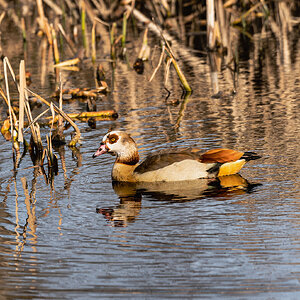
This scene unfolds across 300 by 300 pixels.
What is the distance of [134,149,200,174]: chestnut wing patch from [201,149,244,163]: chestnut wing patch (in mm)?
112

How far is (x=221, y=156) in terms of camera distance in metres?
9.23

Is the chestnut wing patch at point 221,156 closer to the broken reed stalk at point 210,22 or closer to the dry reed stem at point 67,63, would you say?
the broken reed stalk at point 210,22

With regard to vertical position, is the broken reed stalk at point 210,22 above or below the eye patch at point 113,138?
above

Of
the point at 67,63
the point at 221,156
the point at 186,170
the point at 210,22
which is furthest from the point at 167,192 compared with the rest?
the point at 67,63

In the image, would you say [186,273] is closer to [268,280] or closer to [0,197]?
[268,280]

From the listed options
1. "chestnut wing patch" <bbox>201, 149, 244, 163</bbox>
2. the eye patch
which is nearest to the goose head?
the eye patch

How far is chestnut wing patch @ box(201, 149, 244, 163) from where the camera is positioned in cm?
916

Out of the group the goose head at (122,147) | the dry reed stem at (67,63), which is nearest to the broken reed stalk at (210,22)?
the dry reed stem at (67,63)

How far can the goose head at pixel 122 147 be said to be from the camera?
A: 32.4 ft

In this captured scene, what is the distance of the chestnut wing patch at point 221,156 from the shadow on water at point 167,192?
0.90 ft

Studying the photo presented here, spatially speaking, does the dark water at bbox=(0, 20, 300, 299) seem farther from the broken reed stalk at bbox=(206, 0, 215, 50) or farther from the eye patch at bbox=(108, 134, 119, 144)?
the broken reed stalk at bbox=(206, 0, 215, 50)

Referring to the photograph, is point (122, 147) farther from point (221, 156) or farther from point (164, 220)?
point (164, 220)

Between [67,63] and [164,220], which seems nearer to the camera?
[164,220]

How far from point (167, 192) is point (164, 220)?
1308mm
